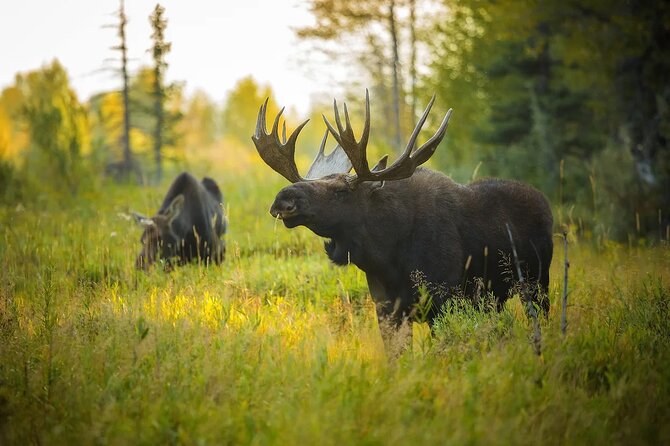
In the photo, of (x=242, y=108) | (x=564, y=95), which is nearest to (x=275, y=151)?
(x=564, y=95)

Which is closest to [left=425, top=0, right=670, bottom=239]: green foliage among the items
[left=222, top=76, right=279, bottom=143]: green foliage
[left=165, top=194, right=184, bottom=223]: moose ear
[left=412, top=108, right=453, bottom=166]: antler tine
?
[left=412, top=108, right=453, bottom=166]: antler tine

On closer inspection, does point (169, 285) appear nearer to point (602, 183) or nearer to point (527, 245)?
point (527, 245)

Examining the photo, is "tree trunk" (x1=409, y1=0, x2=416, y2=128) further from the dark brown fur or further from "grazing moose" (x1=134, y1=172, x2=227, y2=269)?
the dark brown fur

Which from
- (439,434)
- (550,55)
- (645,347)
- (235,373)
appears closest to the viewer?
(439,434)

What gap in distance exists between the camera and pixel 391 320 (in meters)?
5.07

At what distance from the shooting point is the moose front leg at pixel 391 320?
14.4ft

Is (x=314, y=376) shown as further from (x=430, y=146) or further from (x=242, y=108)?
(x=242, y=108)

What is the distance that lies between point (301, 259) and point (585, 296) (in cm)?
387

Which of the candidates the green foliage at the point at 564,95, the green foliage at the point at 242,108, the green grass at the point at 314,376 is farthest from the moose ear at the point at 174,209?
the green foliage at the point at 242,108

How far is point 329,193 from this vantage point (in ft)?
16.3

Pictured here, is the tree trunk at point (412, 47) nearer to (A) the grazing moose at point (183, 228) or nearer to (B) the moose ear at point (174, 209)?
(A) the grazing moose at point (183, 228)

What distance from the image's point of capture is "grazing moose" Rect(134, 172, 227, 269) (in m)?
8.56

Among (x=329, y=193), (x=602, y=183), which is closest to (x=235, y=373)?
(x=329, y=193)

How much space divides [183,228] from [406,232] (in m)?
4.84
